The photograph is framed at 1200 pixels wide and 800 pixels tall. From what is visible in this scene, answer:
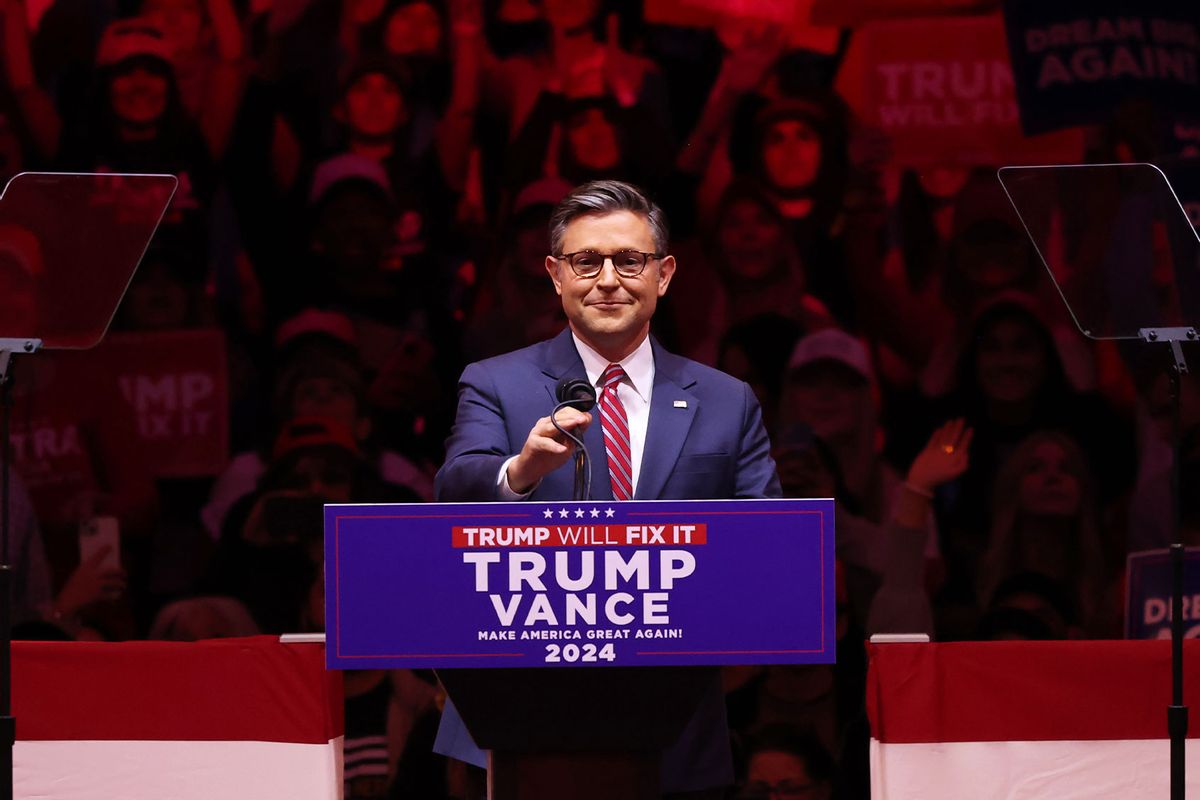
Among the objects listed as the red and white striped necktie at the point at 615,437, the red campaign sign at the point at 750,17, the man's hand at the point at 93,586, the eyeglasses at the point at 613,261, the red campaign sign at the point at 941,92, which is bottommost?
the man's hand at the point at 93,586

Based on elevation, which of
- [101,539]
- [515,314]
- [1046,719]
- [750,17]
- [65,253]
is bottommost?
[1046,719]

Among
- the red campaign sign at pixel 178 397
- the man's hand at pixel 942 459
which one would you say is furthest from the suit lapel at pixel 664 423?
the red campaign sign at pixel 178 397

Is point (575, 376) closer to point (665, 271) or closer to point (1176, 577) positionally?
point (665, 271)

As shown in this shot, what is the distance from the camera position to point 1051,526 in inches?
183

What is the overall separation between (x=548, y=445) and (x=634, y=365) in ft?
1.75

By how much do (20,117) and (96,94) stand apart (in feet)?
0.81

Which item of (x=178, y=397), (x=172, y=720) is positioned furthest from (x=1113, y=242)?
(x=178, y=397)

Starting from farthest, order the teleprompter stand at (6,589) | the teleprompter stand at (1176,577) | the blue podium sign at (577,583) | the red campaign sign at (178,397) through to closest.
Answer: the red campaign sign at (178,397), the teleprompter stand at (1176,577), the teleprompter stand at (6,589), the blue podium sign at (577,583)

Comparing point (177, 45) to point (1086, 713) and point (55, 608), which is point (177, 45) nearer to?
point (55, 608)

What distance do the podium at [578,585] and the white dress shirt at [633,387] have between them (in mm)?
431

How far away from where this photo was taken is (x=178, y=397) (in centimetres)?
476

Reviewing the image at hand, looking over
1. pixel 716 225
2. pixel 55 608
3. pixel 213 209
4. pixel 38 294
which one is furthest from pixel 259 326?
pixel 38 294

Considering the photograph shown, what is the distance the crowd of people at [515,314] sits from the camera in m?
4.63

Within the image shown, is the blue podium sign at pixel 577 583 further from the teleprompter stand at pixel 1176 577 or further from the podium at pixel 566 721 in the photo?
the teleprompter stand at pixel 1176 577
